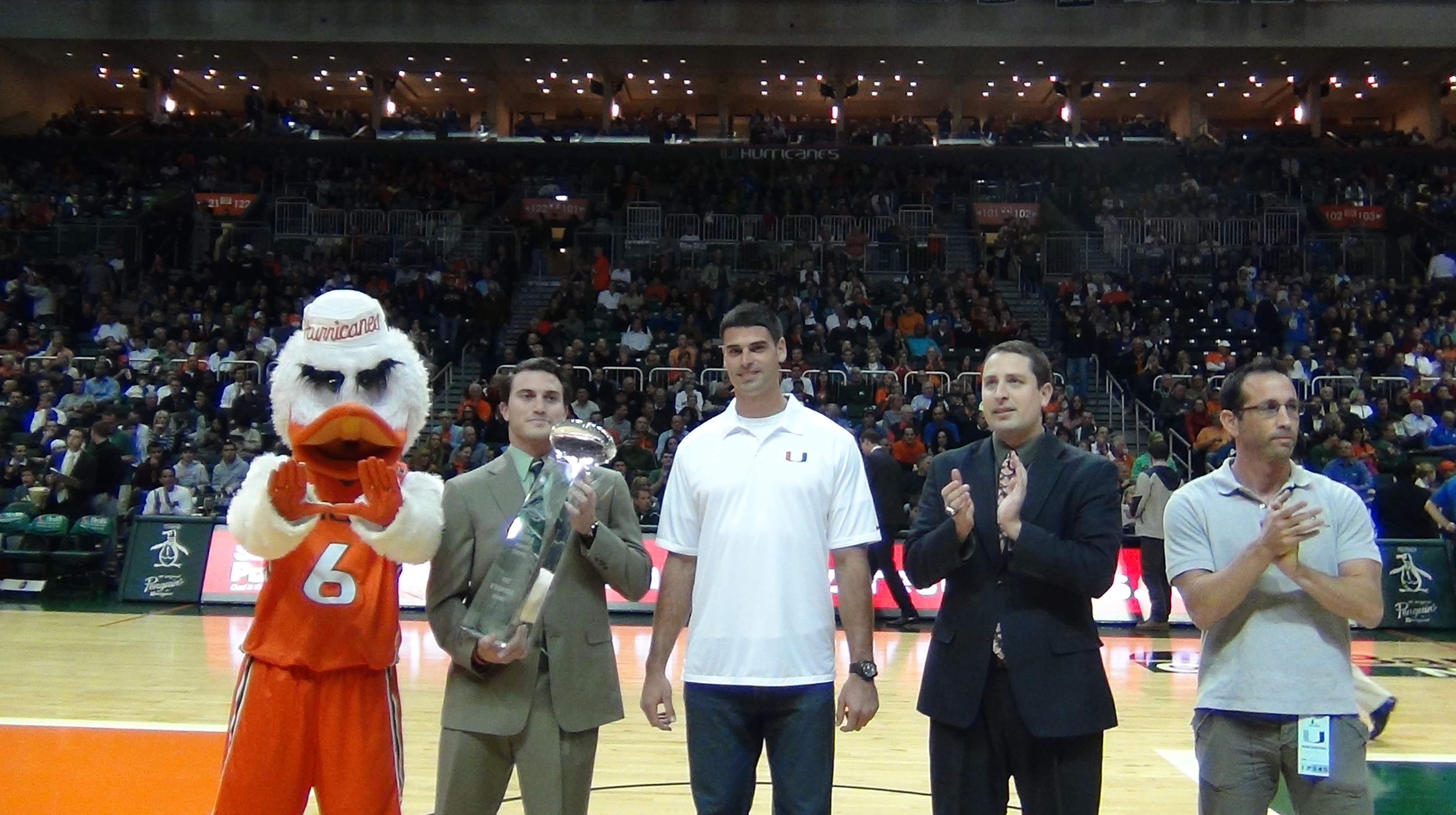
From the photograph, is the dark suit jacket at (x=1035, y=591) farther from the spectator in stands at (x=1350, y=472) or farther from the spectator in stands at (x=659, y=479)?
the spectator in stands at (x=1350, y=472)

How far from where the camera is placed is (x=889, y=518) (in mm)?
10195

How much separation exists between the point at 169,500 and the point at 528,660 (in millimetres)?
9966

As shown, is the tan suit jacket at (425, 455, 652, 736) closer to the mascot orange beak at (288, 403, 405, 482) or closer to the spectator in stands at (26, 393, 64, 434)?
the mascot orange beak at (288, 403, 405, 482)

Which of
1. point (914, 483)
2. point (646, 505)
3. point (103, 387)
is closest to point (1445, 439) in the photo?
point (914, 483)

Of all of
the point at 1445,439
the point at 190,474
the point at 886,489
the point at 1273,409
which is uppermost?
the point at 1273,409

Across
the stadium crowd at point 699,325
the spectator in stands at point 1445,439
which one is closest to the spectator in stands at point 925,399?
the stadium crowd at point 699,325

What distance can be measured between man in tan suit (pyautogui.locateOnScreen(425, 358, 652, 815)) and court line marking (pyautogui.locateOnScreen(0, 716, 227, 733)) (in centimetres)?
A: 353

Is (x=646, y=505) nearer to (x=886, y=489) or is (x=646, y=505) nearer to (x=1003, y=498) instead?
(x=886, y=489)

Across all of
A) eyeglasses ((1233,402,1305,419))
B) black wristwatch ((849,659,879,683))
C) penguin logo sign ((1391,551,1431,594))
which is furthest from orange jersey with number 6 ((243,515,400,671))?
penguin logo sign ((1391,551,1431,594))

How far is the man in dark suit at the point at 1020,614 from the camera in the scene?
3.23 m

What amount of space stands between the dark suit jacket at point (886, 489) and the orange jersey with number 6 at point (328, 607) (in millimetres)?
6962

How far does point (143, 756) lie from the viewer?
593cm

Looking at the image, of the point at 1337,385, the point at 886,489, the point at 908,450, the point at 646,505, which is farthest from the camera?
the point at 1337,385

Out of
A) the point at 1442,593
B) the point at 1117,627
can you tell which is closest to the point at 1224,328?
the point at 1442,593
